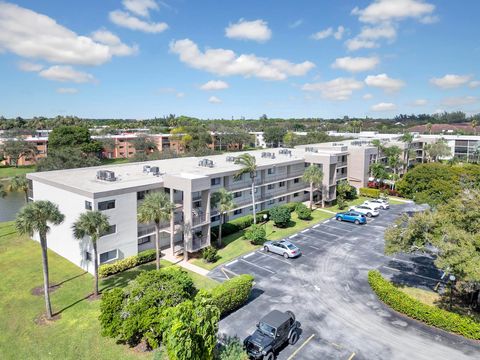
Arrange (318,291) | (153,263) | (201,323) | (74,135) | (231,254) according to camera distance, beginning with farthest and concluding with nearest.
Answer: (74,135)
(231,254)
(153,263)
(318,291)
(201,323)

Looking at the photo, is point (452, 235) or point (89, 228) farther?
point (89, 228)

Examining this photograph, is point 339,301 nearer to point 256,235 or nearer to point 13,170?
point 256,235

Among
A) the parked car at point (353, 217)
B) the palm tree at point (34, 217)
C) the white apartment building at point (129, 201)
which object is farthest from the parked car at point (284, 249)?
the palm tree at point (34, 217)

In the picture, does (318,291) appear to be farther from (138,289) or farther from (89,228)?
(89,228)

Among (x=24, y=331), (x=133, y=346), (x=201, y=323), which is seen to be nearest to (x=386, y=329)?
(x=201, y=323)

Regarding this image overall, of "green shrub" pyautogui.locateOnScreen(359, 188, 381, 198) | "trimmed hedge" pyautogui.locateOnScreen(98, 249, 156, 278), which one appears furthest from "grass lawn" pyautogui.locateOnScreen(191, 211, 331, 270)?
"green shrub" pyautogui.locateOnScreen(359, 188, 381, 198)

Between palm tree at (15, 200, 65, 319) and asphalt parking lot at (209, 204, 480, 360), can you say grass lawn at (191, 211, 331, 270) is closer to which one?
asphalt parking lot at (209, 204, 480, 360)
